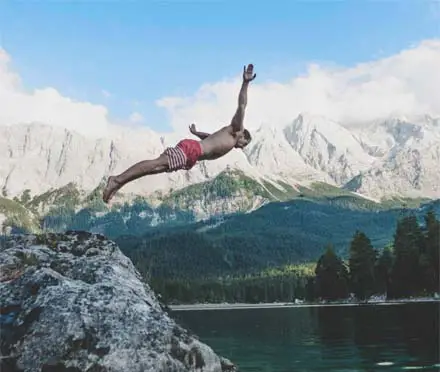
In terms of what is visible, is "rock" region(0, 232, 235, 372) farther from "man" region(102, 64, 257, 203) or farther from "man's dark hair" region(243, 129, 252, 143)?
"man's dark hair" region(243, 129, 252, 143)

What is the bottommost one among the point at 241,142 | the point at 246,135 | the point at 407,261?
the point at 241,142

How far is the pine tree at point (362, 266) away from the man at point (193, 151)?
105100 millimetres

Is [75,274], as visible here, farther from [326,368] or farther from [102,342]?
[326,368]

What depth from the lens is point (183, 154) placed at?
10570 millimetres

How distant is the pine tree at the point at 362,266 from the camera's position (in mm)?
A: 112812

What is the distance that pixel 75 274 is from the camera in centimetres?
1152

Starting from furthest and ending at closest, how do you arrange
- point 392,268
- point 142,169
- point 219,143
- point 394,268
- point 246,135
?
point 392,268 < point 394,268 < point 246,135 < point 219,143 < point 142,169

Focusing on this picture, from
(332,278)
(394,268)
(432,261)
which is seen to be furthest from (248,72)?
(332,278)

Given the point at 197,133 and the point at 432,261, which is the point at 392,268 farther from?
the point at 197,133

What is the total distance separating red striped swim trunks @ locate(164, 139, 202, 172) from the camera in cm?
1053

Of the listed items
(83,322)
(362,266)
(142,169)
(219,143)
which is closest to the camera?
(83,322)

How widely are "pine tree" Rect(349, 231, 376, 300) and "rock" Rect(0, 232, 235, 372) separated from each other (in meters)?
105

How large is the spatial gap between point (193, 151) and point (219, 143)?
0.59 m

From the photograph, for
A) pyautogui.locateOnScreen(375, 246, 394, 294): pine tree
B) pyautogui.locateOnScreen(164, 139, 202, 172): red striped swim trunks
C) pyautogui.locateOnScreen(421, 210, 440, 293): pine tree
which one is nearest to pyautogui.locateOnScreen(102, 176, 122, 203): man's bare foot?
pyautogui.locateOnScreen(164, 139, 202, 172): red striped swim trunks
